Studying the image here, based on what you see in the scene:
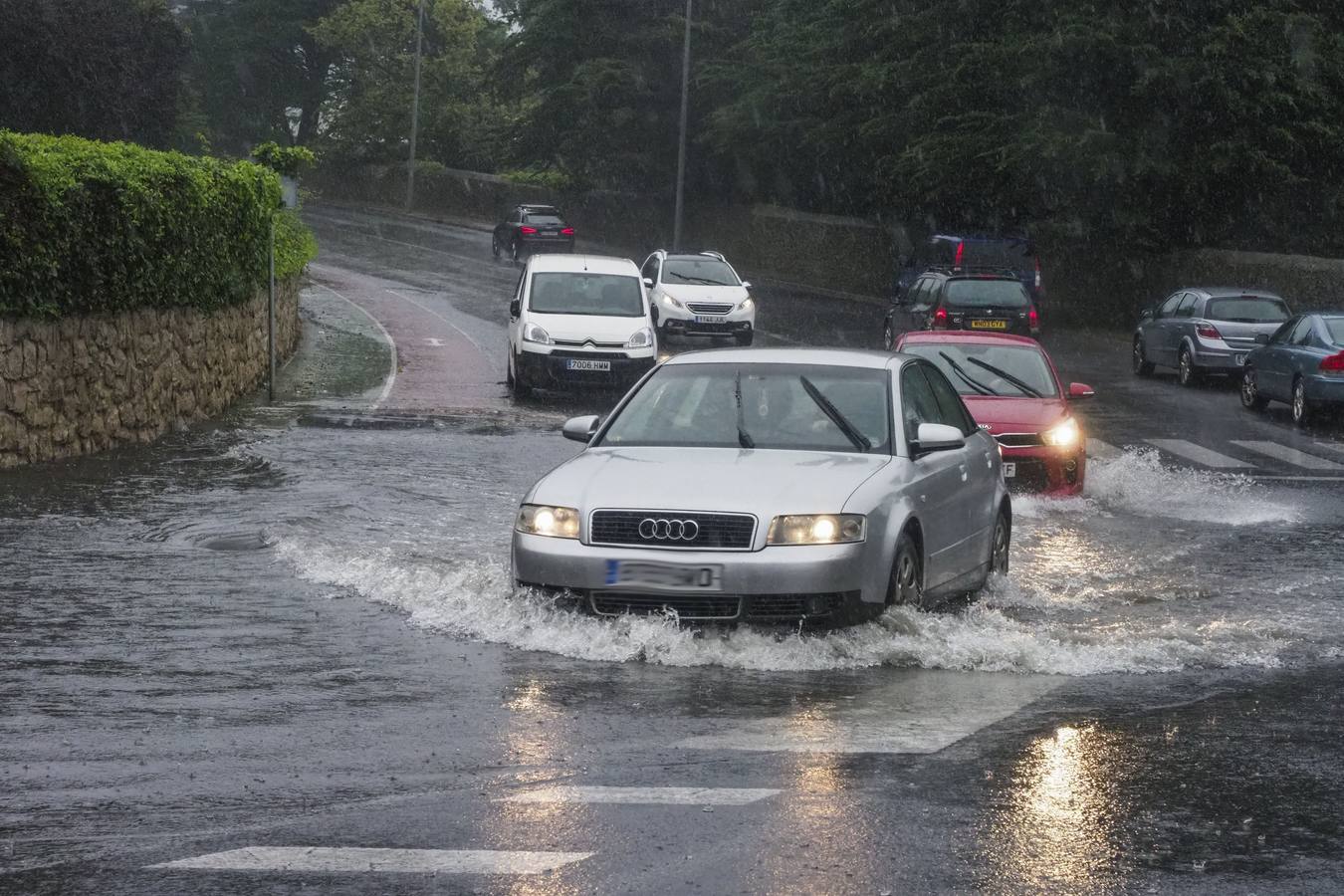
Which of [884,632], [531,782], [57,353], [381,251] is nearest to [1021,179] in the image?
[381,251]

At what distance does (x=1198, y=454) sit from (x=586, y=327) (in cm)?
832

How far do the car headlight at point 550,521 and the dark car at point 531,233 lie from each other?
47976 mm

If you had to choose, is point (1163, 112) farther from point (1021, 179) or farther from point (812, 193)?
point (812, 193)

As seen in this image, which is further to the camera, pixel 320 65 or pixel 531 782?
pixel 320 65

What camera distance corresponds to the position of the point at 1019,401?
644 inches

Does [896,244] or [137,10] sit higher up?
[137,10]

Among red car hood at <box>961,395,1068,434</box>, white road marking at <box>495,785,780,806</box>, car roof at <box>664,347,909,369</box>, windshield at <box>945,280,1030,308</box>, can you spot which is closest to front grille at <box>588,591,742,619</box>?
car roof at <box>664,347,909,369</box>

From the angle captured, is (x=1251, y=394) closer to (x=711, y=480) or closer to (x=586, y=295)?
(x=586, y=295)

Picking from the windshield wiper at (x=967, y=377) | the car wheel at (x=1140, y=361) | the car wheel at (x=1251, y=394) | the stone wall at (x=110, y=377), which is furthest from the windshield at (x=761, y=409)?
the car wheel at (x=1140, y=361)

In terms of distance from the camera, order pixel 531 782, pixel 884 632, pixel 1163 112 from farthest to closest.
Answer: pixel 1163 112 → pixel 884 632 → pixel 531 782

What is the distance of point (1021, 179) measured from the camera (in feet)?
145

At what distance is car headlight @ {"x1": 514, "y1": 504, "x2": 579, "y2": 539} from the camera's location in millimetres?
9000

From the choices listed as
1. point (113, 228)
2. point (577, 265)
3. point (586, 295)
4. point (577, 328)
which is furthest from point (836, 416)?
point (577, 265)

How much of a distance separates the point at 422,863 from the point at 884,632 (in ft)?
12.9
